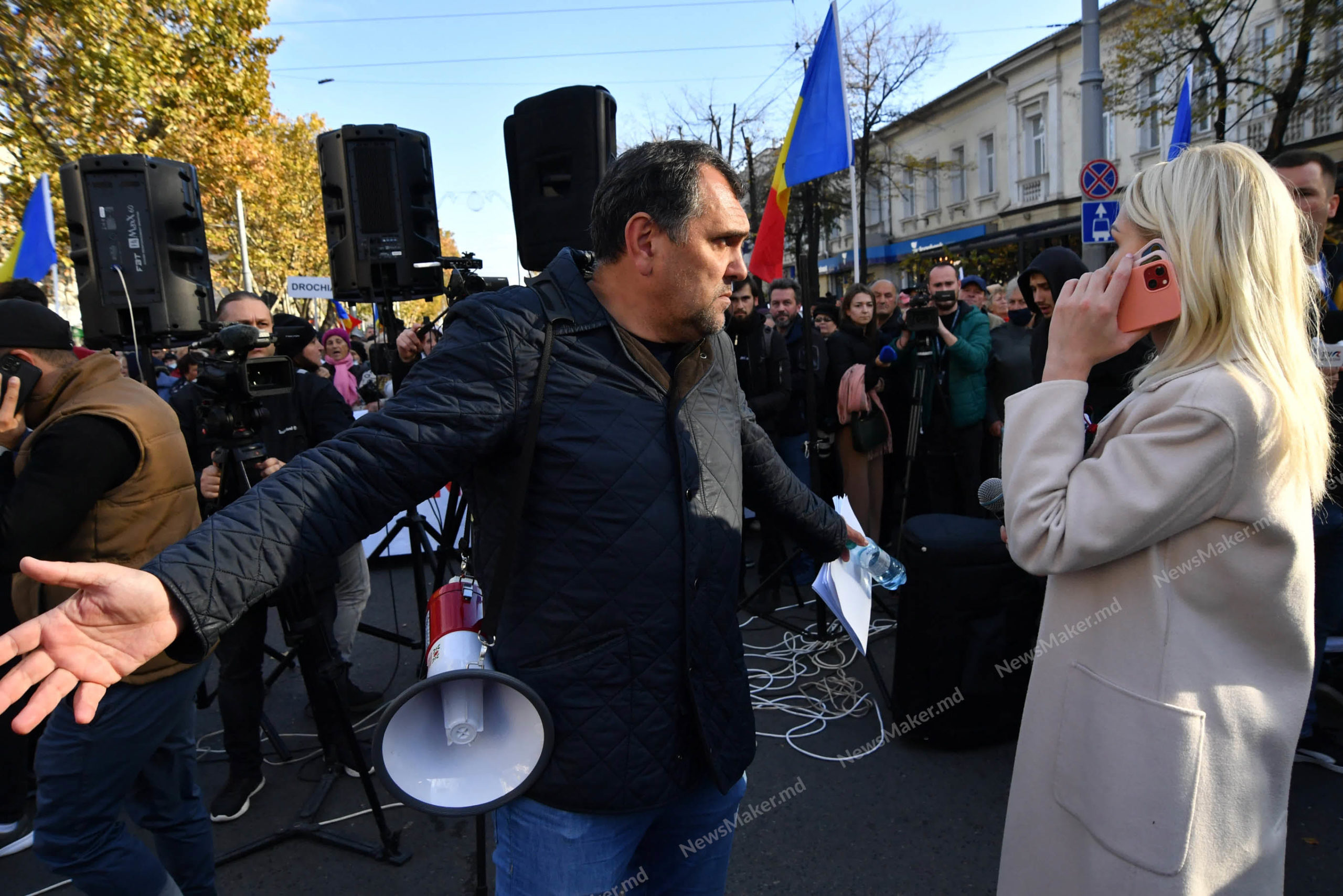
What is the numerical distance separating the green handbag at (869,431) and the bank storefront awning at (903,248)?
20.7m

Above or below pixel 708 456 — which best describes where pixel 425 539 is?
below

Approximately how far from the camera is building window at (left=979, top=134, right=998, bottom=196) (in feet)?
94.4

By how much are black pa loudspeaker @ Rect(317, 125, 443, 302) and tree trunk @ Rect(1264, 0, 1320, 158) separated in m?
10.9

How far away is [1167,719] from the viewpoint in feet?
4.37

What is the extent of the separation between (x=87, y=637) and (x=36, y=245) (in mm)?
6401

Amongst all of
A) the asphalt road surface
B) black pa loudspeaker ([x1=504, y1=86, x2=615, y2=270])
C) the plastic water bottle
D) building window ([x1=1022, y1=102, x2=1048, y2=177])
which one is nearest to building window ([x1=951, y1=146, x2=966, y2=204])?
building window ([x1=1022, y1=102, x2=1048, y2=177])

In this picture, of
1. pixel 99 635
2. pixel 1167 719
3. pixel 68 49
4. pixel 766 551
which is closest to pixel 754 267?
pixel 766 551

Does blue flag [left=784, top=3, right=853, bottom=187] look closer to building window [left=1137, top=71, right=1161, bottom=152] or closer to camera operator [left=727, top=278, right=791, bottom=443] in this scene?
camera operator [left=727, top=278, right=791, bottom=443]

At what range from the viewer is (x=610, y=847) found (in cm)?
151

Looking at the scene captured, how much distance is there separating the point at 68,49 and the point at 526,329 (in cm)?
1361

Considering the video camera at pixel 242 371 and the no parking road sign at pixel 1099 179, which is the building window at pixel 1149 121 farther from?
the video camera at pixel 242 371

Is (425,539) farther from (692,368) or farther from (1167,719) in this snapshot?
(1167,719)

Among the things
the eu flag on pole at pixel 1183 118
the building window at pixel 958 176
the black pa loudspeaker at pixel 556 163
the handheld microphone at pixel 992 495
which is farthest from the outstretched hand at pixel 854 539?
the building window at pixel 958 176

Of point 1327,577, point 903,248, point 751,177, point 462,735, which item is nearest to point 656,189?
point 462,735
